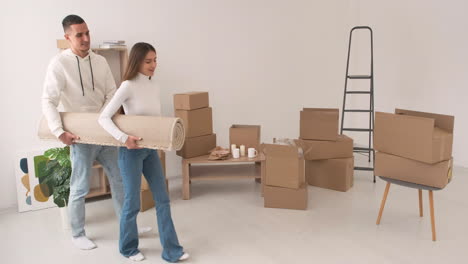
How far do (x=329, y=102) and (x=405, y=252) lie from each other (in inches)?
125

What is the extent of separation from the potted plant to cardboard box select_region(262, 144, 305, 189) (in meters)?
1.64

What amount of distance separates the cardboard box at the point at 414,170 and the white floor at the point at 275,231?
429mm

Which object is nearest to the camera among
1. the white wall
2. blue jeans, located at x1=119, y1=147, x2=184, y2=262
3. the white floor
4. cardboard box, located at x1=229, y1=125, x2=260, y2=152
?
blue jeans, located at x1=119, y1=147, x2=184, y2=262

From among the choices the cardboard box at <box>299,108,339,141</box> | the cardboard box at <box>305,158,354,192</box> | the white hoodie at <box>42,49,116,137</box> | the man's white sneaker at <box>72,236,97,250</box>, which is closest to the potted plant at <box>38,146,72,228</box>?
the man's white sneaker at <box>72,236,97,250</box>

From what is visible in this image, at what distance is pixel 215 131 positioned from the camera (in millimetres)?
4848

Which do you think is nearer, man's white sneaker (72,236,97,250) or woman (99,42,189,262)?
woman (99,42,189,262)

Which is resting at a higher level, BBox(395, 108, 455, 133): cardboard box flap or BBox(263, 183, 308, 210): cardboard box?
BBox(395, 108, 455, 133): cardboard box flap

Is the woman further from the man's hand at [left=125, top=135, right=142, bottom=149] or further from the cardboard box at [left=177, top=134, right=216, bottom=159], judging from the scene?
the cardboard box at [left=177, top=134, right=216, bottom=159]

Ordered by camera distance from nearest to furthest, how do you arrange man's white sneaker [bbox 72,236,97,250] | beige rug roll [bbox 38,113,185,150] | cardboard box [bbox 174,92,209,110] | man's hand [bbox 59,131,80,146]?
beige rug roll [bbox 38,113,185,150]
man's hand [bbox 59,131,80,146]
man's white sneaker [bbox 72,236,97,250]
cardboard box [bbox 174,92,209,110]

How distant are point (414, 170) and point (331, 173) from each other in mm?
1202


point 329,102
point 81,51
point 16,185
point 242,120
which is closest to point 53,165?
point 16,185

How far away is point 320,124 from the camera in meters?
4.07

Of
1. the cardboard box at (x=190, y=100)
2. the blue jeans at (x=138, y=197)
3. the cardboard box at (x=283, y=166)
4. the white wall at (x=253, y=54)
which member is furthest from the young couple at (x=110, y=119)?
the cardboard box at (x=283, y=166)

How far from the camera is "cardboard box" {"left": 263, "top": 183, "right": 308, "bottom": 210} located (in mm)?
3590
